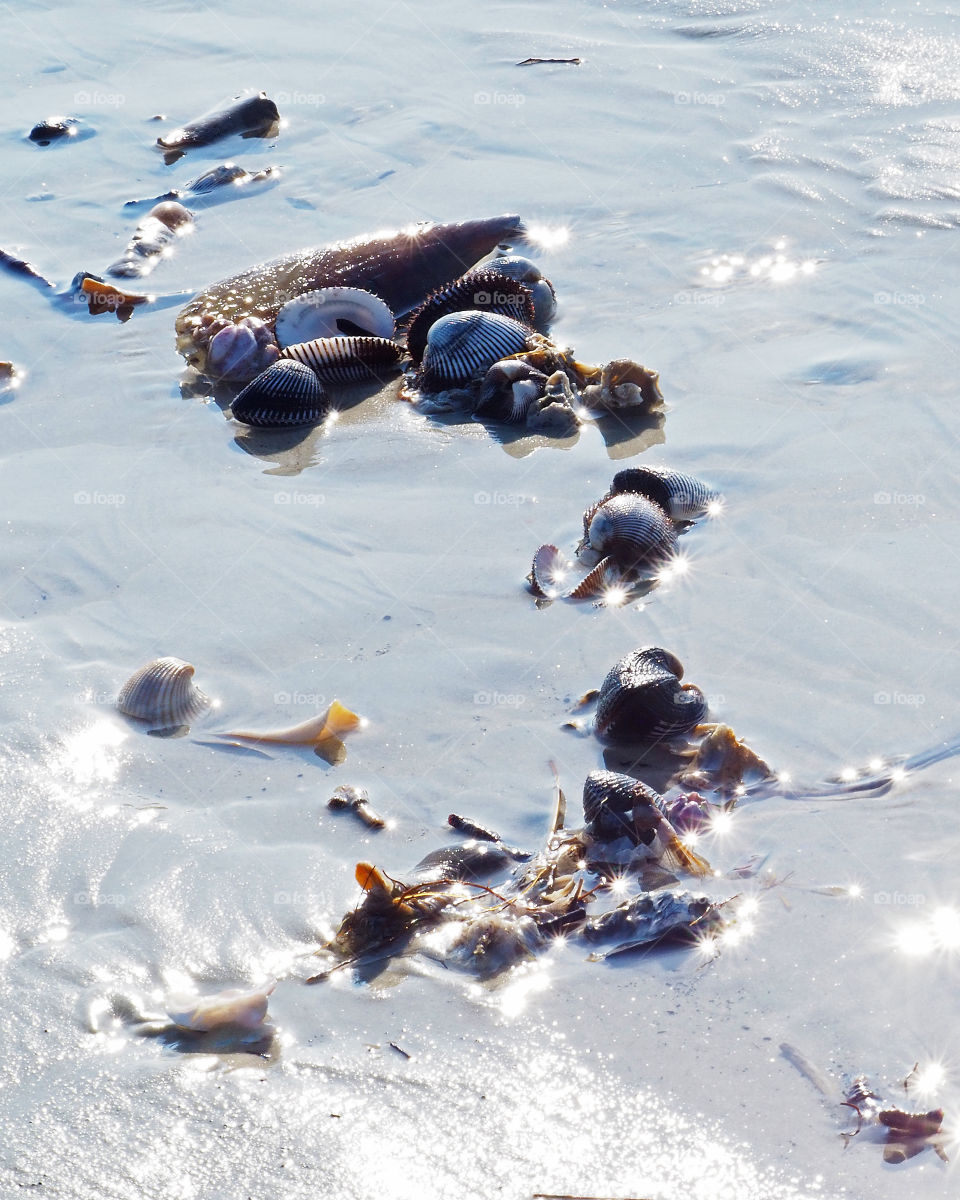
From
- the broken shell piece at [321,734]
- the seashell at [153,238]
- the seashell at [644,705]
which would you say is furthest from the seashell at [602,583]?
the seashell at [153,238]

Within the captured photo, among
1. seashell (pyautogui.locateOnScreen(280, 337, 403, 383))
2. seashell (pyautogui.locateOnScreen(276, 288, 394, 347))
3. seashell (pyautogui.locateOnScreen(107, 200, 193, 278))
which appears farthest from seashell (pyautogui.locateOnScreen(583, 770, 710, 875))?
seashell (pyautogui.locateOnScreen(107, 200, 193, 278))

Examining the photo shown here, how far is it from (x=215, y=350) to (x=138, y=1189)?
429cm

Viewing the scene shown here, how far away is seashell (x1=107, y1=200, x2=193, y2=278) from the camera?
671cm

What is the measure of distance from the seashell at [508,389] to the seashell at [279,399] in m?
0.80

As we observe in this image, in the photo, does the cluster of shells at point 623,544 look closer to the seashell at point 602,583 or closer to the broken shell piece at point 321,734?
the seashell at point 602,583

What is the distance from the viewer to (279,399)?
5461mm

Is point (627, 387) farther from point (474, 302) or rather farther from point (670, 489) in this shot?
point (474, 302)

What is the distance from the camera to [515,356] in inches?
218

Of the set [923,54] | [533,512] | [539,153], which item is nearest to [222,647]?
[533,512]

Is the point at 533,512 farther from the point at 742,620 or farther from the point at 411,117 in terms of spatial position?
the point at 411,117

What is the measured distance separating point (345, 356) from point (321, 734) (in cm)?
266

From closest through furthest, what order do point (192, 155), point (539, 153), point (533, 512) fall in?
point (533, 512) < point (539, 153) < point (192, 155)

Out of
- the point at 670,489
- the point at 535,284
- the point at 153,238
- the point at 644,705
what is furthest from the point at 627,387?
the point at 153,238

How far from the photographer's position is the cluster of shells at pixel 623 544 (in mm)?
4297
